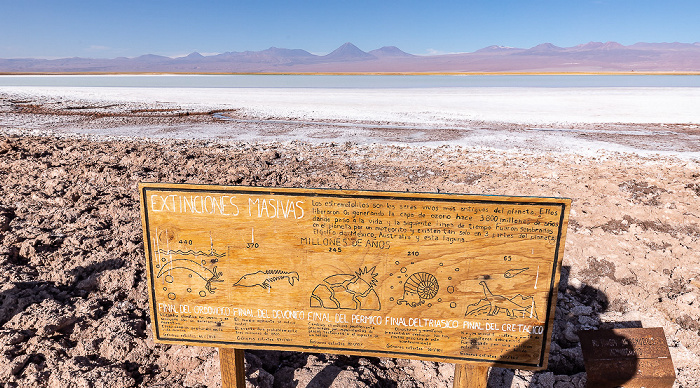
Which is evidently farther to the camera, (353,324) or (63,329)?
(63,329)

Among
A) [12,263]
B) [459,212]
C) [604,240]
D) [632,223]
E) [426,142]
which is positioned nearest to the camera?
[459,212]

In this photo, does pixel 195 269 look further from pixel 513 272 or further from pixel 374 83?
pixel 374 83

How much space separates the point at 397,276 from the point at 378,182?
529cm

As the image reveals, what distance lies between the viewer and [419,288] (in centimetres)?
199

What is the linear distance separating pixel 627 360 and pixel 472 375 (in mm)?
1381

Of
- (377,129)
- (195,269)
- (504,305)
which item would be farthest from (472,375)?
(377,129)

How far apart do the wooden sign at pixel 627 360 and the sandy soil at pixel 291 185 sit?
0.78 ft

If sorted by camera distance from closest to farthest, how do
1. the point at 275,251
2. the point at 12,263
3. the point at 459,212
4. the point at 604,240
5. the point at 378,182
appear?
the point at 459,212, the point at 275,251, the point at 12,263, the point at 604,240, the point at 378,182

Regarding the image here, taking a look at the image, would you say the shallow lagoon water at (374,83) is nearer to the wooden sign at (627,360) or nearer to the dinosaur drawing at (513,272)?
the wooden sign at (627,360)

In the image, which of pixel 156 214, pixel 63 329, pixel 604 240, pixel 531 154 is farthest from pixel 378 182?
pixel 156 214

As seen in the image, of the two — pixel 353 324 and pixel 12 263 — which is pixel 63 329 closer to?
pixel 12 263

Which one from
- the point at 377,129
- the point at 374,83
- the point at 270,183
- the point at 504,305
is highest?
the point at 374,83

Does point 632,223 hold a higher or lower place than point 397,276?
lower

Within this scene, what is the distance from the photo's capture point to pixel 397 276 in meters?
1.98
